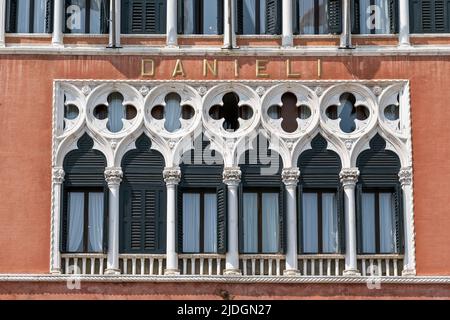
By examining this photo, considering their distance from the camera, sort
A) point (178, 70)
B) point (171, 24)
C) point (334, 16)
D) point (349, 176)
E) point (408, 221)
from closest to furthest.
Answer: point (408, 221)
point (349, 176)
point (178, 70)
point (171, 24)
point (334, 16)

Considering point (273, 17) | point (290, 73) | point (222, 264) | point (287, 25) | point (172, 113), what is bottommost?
point (222, 264)

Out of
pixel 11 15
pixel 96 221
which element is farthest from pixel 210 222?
pixel 11 15

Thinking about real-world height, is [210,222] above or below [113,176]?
below

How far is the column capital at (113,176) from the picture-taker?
99.2 feet

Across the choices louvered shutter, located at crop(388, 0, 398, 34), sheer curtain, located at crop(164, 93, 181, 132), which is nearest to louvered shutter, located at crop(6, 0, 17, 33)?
sheer curtain, located at crop(164, 93, 181, 132)

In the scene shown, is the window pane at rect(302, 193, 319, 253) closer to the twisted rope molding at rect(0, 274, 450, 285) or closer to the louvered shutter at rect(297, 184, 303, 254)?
the louvered shutter at rect(297, 184, 303, 254)

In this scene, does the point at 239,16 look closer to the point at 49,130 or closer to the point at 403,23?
the point at 403,23

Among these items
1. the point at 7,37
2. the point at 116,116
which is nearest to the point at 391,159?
the point at 116,116

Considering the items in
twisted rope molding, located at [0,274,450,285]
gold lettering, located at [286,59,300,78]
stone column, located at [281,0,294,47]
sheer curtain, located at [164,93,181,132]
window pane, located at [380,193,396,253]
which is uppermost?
stone column, located at [281,0,294,47]

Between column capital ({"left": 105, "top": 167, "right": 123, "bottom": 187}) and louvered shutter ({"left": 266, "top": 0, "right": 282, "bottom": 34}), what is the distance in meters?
4.35

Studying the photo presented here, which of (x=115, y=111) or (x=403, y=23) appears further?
(x=403, y=23)

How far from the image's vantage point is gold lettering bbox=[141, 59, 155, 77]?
30828mm

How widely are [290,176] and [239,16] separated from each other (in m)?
3.66

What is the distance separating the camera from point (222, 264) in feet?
98.7
